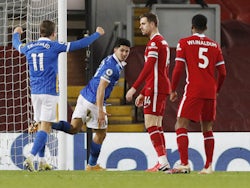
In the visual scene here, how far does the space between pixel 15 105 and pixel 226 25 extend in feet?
13.7

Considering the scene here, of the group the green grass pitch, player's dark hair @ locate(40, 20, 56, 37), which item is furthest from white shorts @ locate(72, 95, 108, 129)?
the green grass pitch

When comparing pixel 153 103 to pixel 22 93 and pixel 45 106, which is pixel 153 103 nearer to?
pixel 45 106

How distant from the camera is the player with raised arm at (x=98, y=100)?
11.8m

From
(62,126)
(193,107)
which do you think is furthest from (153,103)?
(62,126)

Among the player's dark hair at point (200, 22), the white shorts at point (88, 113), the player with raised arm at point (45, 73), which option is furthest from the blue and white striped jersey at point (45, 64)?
the player's dark hair at point (200, 22)

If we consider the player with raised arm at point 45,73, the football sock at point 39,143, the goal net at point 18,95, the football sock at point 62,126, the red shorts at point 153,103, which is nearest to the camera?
the football sock at point 39,143

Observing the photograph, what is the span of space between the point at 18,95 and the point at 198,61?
525 cm

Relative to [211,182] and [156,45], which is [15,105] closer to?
[156,45]

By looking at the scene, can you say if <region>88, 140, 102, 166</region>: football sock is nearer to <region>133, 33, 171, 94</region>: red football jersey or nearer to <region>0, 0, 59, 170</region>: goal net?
<region>0, 0, 59, 170</region>: goal net

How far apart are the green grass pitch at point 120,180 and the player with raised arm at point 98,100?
4.39 ft

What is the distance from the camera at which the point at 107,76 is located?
38.5 ft

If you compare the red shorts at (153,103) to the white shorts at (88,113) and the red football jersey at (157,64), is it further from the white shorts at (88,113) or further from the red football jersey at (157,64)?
the white shorts at (88,113)

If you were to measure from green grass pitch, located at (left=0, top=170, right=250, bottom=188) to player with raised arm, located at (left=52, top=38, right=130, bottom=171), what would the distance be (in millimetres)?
1337

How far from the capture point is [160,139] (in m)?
11.4
